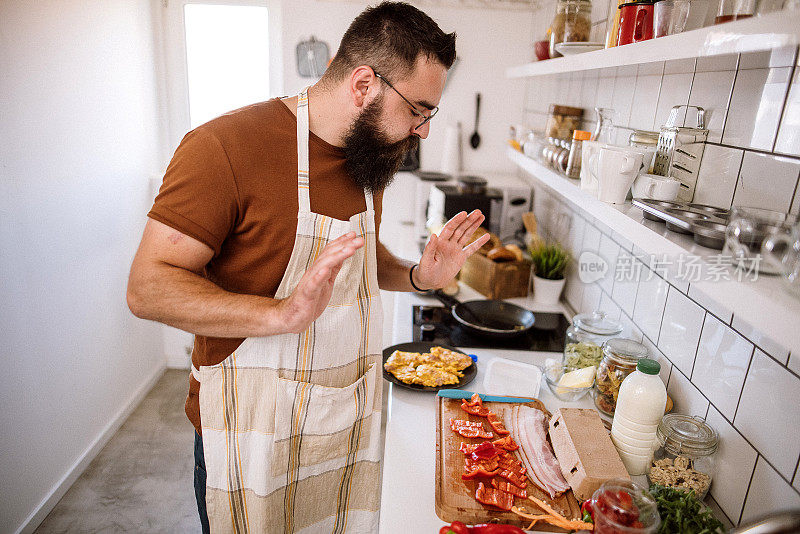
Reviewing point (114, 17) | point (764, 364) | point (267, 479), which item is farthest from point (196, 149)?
point (114, 17)

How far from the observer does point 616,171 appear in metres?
1.14

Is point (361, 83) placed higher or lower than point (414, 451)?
higher

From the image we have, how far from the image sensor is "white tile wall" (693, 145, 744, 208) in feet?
3.62

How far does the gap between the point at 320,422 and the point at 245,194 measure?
560mm

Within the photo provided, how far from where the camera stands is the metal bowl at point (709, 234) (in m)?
0.81

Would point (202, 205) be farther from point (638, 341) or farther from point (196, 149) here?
point (638, 341)

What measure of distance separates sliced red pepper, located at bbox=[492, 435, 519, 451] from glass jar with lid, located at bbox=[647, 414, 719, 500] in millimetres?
289

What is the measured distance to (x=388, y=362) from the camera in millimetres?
1591

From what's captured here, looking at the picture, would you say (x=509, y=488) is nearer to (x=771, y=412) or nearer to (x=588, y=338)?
(x=771, y=412)

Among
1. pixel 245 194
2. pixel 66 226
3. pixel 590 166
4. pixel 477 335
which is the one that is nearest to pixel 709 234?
pixel 590 166

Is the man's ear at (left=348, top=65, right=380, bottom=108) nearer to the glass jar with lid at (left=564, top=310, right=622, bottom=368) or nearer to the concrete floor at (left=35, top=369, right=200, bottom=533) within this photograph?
the glass jar with lid at (left=564, top=310, right=622, bottom=368)

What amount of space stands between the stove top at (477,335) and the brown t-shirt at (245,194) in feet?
2.38

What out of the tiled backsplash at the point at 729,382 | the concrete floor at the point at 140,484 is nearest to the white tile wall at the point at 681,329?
the tiled backsplash at the point at 729,382

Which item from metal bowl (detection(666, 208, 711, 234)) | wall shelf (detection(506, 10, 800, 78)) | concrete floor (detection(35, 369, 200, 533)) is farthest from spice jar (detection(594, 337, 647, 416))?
concrete floor (detection(35, 369, 200, 533))
